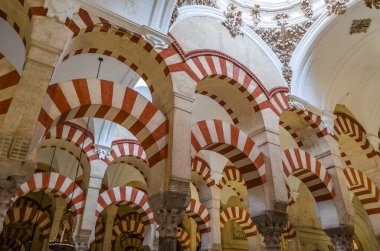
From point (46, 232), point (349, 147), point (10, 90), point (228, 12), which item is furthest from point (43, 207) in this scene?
point (349, 147)

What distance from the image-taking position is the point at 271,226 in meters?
4.02

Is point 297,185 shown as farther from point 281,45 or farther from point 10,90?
point 10,90

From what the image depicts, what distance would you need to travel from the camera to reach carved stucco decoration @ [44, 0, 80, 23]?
2.99 meters

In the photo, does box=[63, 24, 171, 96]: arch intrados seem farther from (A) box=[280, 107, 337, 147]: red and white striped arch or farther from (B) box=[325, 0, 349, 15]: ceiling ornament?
(B) box=[325, 0, 349, 15]: ceiling ornament

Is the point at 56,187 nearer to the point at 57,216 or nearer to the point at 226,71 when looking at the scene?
the point at 57,216

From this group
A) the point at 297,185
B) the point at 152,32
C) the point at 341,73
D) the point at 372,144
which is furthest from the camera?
the point at 297,185

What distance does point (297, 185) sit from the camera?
7.41 meters

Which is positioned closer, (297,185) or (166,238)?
(166,238)

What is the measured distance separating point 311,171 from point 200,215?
2.36m

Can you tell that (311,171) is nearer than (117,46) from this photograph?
No

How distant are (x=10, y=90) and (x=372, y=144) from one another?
6.78 meters

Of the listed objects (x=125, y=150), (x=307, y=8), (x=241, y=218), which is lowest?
(x=241, y=218)

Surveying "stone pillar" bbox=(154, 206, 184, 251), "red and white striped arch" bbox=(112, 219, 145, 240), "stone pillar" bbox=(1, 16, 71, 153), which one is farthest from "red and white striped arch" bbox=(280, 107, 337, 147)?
"red and white striped arch" bbox=(112, 219, 145, 240)

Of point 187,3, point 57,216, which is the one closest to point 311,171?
point 187,3
